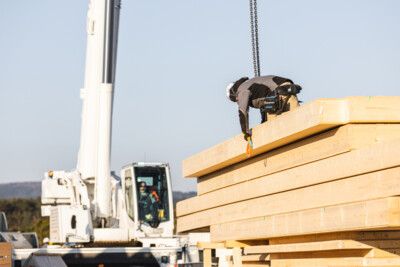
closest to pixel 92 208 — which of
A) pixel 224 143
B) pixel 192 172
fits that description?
pixel 192 172

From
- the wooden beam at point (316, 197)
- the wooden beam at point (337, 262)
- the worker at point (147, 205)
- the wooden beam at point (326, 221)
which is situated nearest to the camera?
the wooden beam at point (326, 221)

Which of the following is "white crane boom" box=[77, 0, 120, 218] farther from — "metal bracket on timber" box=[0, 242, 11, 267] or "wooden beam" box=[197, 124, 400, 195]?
"wooden beam" box=[197, 124, 400, 195]

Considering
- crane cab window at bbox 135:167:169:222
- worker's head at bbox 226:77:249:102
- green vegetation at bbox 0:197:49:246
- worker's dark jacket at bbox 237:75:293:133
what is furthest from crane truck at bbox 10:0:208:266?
green vegetation at bbox 0:197:49:246

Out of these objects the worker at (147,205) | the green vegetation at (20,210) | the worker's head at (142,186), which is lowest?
the worker at (147,205)

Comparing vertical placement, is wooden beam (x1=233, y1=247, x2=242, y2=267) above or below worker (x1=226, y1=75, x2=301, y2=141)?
below

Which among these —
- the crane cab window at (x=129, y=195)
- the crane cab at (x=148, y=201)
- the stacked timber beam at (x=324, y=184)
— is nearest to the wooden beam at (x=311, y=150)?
the stacked timber beam at (x=324, y=184)

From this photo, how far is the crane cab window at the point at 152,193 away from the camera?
16.1 m

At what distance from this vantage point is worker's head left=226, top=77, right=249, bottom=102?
9023mm

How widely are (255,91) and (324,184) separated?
2045 mm

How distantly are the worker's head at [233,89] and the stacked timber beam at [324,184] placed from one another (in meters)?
0.66

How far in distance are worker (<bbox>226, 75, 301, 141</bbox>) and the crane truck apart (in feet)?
24.9

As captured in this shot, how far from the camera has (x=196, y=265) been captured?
1588cm

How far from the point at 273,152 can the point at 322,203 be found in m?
1.27

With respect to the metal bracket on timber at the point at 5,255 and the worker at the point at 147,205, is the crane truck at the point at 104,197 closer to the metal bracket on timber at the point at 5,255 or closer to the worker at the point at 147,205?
the worker at the point at 147,205
